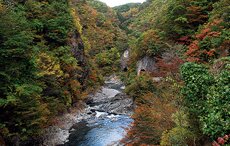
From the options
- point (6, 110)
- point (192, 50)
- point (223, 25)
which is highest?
point (223, 25)

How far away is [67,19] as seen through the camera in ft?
95.0

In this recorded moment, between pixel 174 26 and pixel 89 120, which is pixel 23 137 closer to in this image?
pixel 89 120

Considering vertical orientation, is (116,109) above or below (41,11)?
below

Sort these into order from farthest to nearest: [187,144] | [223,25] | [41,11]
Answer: [41,11] → [223,25] → [187,144]

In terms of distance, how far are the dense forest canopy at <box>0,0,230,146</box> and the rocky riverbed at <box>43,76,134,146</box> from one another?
1693 millimetres

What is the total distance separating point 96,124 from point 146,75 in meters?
7.57

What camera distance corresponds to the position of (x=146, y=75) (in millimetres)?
27938

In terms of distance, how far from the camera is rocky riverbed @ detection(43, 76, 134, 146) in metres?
21.2

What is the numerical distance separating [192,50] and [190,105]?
37.1 ft

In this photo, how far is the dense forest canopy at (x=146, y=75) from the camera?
393 inches

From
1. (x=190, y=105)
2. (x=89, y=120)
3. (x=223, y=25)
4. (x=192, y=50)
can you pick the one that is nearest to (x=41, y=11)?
(x=89, y=120)

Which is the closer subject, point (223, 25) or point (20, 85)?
point (20, 85)

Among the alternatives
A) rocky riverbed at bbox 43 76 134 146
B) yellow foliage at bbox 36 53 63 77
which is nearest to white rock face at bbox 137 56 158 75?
rocky riverbed at bbox 43 76 134 146

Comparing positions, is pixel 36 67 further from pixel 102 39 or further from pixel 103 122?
pixel 102 39
